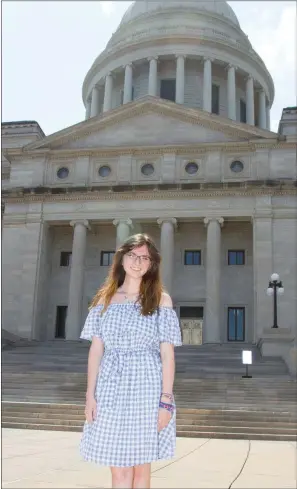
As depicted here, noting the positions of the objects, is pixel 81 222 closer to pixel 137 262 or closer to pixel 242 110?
pixel 242 110

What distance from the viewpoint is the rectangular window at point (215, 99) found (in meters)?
57.9

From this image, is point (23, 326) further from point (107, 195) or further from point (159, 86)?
point (159, 86)

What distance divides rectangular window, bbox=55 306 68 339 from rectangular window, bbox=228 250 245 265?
12.1 meters

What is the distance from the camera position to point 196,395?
20.3 metres

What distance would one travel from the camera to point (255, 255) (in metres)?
37.1

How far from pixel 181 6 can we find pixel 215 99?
1220cm

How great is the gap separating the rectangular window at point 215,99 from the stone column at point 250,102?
117 inches

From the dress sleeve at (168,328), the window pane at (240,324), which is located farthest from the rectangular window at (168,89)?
the dress sleeve at (168,328)

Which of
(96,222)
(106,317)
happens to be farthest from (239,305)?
(106,317)

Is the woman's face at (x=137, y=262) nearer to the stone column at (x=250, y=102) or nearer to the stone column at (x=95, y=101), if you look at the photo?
the stone column at (x=250, y=102)

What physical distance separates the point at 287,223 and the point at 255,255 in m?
3.03

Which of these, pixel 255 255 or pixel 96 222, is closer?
pixel 255 255

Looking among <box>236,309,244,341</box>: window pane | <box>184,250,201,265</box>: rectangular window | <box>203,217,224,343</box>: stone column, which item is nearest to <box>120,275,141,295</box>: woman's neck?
<box>203,217,224,343</box>: stone column

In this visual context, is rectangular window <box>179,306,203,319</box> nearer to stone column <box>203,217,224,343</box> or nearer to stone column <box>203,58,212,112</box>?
stone column <box>203,217,224,343</box>
